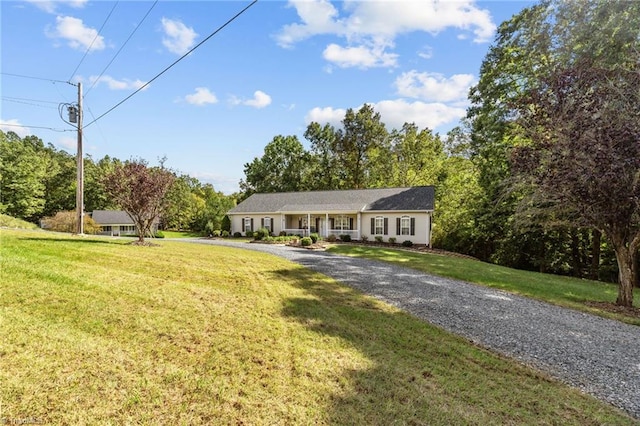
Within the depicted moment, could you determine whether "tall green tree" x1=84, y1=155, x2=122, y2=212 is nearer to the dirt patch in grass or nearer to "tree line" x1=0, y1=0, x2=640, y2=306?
"tree line" x1=0, y1=0, x2=640, y2=306

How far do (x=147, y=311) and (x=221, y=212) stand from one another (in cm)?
3240

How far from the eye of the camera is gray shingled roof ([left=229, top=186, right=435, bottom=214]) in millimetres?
25797

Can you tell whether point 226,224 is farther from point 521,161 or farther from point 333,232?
point 521,161

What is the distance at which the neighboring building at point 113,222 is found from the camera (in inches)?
1800

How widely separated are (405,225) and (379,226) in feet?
6.87

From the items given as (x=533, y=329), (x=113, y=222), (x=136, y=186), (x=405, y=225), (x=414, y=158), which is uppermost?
(x=414, y=158)

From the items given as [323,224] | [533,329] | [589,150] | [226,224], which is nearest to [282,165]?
[226,224]

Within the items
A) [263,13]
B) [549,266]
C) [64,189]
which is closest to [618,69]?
[263,13]

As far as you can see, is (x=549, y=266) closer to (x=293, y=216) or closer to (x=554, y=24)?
(x=554, y=24)

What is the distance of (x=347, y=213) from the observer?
27516 millimetres

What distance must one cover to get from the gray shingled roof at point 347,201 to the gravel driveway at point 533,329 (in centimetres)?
1470

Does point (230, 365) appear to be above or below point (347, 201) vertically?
below

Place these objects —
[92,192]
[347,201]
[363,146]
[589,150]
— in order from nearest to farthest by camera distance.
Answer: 1. [589,150]
2. [347,201]
3. [363,146]
4. [92,192]

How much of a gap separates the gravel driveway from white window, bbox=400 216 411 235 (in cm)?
1354
